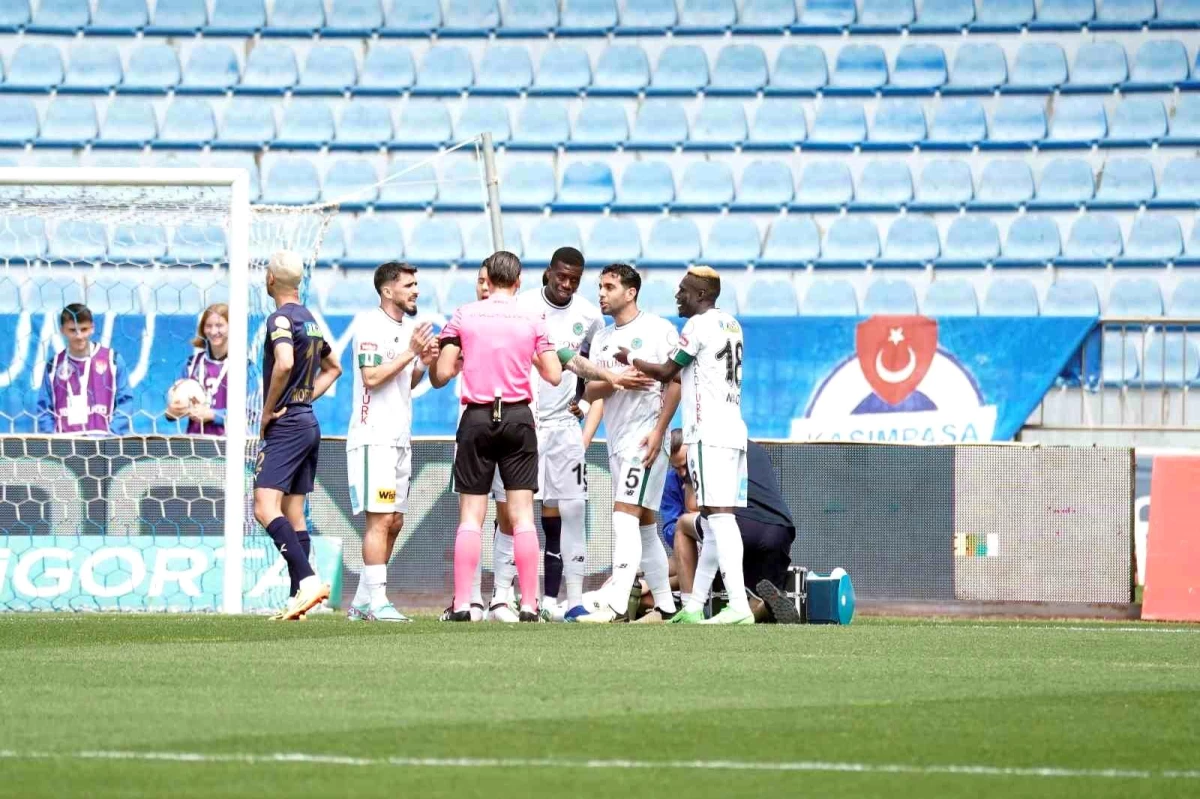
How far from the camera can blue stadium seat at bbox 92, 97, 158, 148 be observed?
1892 cm

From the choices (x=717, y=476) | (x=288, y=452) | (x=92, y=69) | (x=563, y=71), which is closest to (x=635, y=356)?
(x=717, y=476)

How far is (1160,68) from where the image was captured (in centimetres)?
1766

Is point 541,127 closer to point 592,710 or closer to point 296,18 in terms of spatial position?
point 296,18

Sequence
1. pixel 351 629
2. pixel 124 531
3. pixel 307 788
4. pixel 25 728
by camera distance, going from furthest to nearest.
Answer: pixel 124 531 < pixel 351 629 < pixel 25 728 < pixel 307 788

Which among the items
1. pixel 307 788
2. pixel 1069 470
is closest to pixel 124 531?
pixel 1069 470

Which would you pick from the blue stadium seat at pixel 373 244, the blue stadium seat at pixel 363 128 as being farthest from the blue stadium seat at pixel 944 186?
the blue stadium seat at pixel 363 128

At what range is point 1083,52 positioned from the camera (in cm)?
1798

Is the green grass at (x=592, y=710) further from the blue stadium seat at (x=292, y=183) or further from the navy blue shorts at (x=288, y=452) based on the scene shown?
the blue stadium seat at (x=292, y=183)

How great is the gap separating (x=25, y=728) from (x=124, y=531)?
759 centimetres

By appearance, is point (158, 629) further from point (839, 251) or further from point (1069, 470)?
point (839, 251)

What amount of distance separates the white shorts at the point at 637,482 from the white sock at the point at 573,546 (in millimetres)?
289

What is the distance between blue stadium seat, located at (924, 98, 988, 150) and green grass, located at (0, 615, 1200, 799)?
1015cm

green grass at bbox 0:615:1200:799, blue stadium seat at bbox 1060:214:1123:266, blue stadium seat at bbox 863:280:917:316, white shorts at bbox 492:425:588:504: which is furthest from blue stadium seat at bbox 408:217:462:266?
green grass at bbox 0:615:1200:799

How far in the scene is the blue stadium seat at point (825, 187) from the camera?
17.6m
